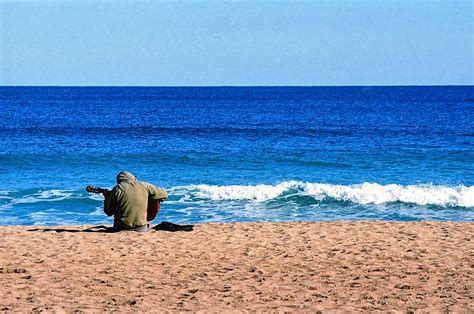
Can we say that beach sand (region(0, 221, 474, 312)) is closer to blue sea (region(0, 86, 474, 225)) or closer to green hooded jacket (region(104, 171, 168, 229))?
green hooded jacket (region(104, 171, 168, 229))

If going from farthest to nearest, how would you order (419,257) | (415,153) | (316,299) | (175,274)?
(415,153), (419,257), (175,274), (316,299)

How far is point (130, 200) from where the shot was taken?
37.1ft

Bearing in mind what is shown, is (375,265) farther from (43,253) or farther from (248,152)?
(248,152)

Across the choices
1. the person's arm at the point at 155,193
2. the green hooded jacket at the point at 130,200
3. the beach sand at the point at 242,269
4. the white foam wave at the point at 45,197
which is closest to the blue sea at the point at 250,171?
the white foam wave at the point at 45,197

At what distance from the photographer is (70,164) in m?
25.2

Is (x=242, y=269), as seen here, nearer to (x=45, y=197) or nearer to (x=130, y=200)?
(x=130, y=200)

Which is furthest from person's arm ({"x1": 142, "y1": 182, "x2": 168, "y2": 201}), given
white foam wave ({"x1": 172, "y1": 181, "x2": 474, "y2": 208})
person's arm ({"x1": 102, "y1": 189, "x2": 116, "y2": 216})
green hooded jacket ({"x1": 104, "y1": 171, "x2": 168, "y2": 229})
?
white foam wave ({"x1": 172, "y1": 181, "x2": 474, "y2": 208})

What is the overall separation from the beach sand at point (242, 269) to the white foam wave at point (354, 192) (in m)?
5.34

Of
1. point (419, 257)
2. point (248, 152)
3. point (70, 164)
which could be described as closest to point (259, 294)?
point (419, 257)

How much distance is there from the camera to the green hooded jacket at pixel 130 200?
1123cm

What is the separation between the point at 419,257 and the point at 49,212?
9592 mm

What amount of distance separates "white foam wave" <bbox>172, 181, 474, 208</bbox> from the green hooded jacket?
6640 mm

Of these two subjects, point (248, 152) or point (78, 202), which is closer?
point (78, 202)

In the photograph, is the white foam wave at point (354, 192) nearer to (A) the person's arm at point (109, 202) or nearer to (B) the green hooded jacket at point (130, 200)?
(B) the green hooded jacket at point (130, 200)
